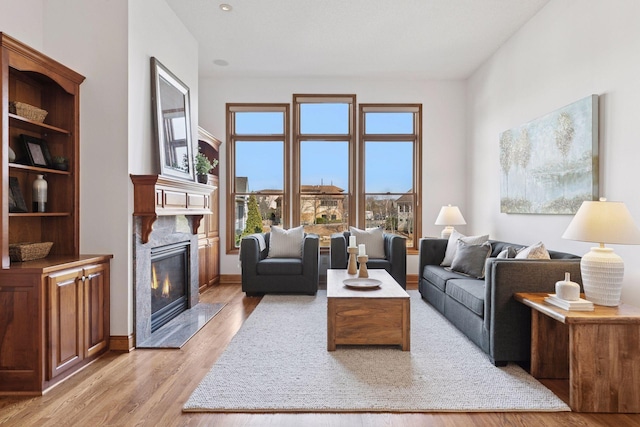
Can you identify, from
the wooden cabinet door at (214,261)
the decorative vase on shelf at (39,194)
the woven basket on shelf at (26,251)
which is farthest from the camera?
the wooden cabinet door at (214,261)

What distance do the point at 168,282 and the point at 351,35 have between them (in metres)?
3.59

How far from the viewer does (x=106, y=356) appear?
3.01 meters

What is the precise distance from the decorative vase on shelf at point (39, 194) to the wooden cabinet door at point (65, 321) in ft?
2.03

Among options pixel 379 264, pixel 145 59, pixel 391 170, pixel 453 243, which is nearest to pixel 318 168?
pixel 391 170

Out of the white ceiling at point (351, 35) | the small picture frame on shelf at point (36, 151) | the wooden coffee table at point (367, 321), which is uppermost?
the white ceiling at point (351, 35)

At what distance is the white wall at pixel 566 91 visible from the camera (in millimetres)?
2828

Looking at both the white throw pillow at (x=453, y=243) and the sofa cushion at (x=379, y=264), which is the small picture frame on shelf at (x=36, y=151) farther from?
the white throw pillow at (x=453, y=243)

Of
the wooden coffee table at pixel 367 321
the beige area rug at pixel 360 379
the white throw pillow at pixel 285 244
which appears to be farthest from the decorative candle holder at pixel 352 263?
the white throw pillow at pixel 285 244

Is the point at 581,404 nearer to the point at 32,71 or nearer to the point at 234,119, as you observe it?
the point at 32,71

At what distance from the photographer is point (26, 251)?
104 inches

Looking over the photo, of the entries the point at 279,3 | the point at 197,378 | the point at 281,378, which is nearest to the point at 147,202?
the point at 197,378

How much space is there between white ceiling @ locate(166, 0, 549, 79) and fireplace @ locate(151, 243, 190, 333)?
2596 millimetres

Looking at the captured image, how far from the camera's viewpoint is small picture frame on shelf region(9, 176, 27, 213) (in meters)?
2.67

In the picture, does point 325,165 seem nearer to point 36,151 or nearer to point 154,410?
point 36,151
